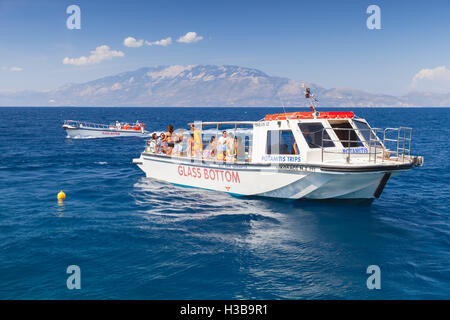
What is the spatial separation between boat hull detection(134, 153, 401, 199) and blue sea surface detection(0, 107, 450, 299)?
0.46 m

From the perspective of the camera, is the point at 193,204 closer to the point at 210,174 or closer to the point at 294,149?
the point at 210,174

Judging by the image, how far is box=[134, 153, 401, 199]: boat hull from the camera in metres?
12.3

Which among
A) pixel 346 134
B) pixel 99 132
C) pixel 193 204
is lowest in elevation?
pixel 193 204

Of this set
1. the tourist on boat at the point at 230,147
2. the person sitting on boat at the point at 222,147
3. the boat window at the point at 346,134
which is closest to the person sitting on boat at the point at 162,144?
the person sitting on boat at the point at 222,147

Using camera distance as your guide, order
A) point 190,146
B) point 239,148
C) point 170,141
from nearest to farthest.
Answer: point 239,148
point 190,146
point 170,141

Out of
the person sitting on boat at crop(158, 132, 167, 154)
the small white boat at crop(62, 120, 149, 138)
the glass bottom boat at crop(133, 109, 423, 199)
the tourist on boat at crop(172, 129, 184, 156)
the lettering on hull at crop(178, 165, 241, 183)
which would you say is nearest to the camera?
the glass bottom boat at crop(133, 109, 423, 199)

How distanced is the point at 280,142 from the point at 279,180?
1.42m

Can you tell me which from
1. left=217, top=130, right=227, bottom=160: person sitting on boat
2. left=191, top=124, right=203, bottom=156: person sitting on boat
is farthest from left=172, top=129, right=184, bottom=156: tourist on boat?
left=217, top=130, right=227, bottom=160: person sitting on boat

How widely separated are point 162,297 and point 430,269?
21.1 ft

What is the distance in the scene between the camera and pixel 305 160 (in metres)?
12.5

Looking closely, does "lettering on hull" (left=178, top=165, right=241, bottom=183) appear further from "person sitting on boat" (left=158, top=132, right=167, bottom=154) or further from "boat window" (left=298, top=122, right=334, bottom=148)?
"boat window" (left=298, top=122, right=334, bottom=148)

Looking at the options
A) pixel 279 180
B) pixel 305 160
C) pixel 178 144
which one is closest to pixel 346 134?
pixel 305 160

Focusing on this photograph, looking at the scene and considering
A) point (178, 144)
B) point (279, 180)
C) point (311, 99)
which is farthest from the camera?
point (178, 144)
